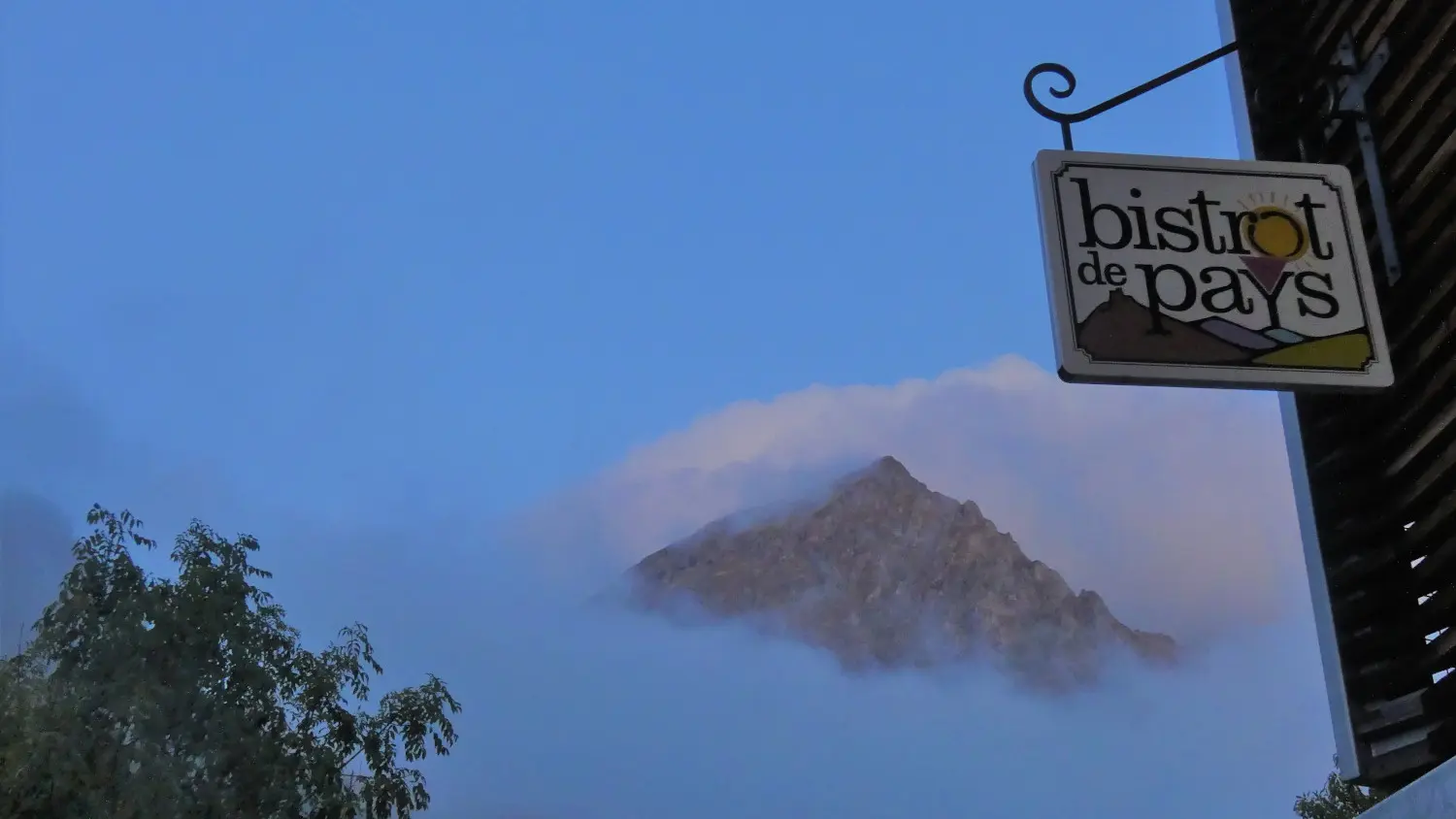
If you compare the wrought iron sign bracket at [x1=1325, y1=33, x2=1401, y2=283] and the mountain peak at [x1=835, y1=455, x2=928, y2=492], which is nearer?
the wrought iron sign bracket at [x1=1325, y1=33, x2=1401, y2=283]

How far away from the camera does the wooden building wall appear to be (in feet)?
11.9

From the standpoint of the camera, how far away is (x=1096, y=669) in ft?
132

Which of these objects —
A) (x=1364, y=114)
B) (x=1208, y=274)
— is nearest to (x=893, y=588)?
(x=1364, y=114)

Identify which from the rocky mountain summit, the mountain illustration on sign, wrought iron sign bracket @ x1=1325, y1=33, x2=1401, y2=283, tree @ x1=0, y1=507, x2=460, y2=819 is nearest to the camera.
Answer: the mountain illustration on sign

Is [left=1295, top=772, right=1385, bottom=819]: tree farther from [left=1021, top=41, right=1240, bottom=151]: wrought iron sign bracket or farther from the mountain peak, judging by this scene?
the mountain peak

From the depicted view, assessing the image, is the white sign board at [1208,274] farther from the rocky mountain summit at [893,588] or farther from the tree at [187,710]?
the rocky mountain summit at [893,588]

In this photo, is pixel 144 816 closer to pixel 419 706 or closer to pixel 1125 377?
pixel 419 706

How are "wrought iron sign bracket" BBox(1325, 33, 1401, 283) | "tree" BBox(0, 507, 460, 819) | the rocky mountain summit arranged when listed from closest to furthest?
"wrought iron sign bracket" BBox(1325, 33, 1401, 283), "tree" BBox(0, 507, 460, 819), the rocky mountain summit

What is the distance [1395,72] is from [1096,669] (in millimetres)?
38335

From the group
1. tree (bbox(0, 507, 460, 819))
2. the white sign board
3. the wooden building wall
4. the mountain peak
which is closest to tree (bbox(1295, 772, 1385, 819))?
tree (bbox(0, 507, 460, 819))

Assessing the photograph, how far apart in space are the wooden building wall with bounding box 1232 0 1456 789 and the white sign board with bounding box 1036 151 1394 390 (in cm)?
58

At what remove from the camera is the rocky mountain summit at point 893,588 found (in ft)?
133

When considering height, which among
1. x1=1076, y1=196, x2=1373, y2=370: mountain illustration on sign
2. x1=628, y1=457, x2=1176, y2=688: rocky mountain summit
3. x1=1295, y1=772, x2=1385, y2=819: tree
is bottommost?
x1=1076, y1=196, x2=1373, y2=370: mountain illustration on sign

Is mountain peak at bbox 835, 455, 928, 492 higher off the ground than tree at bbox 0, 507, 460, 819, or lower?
higher
